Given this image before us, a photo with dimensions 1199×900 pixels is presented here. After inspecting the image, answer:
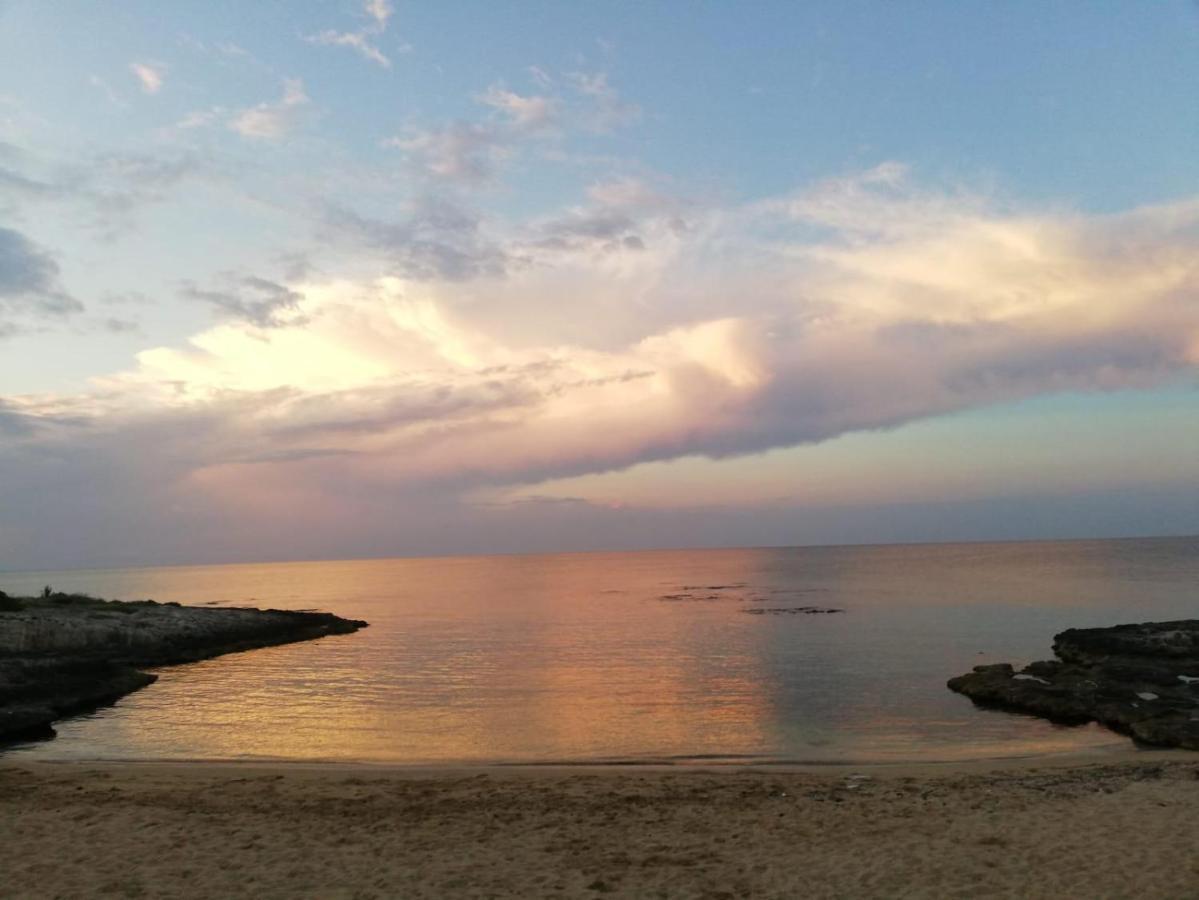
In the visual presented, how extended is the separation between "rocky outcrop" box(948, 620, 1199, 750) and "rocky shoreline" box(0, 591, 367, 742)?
105 feet

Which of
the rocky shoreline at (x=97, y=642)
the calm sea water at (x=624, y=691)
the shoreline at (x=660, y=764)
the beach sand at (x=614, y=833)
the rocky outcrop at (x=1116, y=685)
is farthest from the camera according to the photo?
the rocky shoreline at (x=97, y=642)

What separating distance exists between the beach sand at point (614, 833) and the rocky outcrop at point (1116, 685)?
404 centimetres

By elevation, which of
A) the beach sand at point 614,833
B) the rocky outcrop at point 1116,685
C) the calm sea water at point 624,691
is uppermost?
the beach sand at point 614,833

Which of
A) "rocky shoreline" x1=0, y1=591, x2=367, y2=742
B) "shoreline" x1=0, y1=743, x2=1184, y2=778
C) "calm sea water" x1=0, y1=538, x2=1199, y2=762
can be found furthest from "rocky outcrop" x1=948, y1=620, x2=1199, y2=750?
"rocky shoreline" x1=0, y1=591, x2=367, y2=742

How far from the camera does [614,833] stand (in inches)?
528

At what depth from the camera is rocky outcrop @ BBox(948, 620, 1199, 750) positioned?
22.2 meters

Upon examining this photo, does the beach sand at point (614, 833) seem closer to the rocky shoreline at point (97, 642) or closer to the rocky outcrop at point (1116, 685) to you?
the rocky outcrop at point (1116, 685)

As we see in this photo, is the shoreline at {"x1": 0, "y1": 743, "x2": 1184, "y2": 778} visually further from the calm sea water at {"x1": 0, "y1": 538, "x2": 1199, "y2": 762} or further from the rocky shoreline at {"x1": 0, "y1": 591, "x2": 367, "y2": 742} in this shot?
the rocky shoreline at {"x1": 0, "y1": 591, "x2": 367, "y2": 742}

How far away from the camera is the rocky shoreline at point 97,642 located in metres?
27.9

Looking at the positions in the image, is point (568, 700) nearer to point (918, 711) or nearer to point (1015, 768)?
point (918, 711)

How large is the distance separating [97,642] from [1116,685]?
49629mm

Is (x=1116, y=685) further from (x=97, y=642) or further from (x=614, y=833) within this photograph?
(x=97, y=642)

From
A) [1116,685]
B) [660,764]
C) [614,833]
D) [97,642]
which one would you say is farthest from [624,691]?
[97,642]

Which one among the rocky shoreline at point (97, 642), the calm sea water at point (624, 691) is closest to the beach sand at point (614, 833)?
the calm sea water at point (624, 691)
